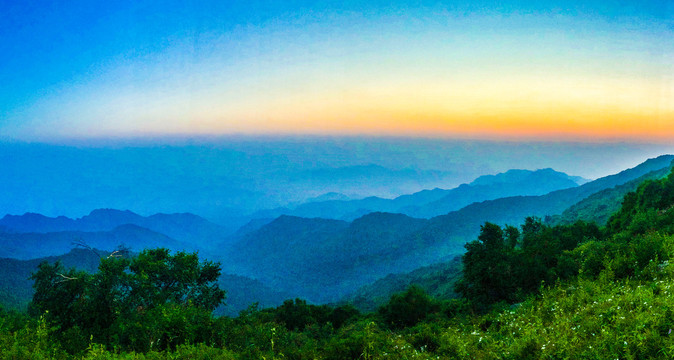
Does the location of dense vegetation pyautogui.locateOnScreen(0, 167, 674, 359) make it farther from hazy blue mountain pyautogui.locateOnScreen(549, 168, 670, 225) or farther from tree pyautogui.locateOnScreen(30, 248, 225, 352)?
hazy blue mountain pyautogui.locateOnScreen(549, 168, 670, 225)

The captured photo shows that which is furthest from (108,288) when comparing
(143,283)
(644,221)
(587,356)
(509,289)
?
(644,221)

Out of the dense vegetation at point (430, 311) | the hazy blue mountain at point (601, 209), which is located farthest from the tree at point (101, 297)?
the hazy blue mountain at point (601, 209)

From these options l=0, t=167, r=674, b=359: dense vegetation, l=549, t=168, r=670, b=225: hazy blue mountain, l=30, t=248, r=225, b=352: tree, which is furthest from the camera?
l=549, t=168, r=670, b=225: hazy blue mountain

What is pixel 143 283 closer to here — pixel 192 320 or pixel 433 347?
pixel 192 320

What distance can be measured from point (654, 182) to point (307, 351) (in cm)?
5799

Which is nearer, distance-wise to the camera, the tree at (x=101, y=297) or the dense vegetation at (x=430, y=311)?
the dense vegetation at (x=430, y=311)

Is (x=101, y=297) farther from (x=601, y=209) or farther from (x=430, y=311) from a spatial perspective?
Answer: (x=601, y=209)

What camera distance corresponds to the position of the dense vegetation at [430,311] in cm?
1020

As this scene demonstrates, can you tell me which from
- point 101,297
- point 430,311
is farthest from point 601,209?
point 101,297

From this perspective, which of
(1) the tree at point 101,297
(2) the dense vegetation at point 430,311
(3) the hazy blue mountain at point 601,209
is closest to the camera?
(2) the dense vegetation at point 430,311

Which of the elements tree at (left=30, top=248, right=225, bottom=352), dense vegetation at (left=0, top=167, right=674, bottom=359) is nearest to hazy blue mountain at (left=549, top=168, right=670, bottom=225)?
dense vegetation at (left=0, top=167, right=674, bottom=359)

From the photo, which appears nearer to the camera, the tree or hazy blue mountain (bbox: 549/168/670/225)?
the tree

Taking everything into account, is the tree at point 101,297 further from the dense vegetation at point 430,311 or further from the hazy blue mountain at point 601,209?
the hazy blue mountain at point 601,209

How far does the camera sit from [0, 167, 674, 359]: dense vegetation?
33.5 feet
